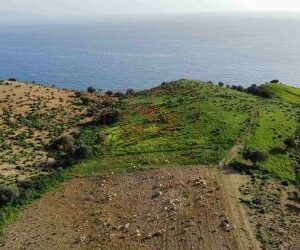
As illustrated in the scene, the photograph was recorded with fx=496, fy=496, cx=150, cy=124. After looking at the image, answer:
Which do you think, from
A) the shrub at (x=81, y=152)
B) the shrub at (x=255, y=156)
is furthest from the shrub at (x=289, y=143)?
the shrub at (x=81, y=152)

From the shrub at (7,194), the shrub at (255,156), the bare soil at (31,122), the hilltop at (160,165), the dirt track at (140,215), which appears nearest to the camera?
the dirt track at (140,215)

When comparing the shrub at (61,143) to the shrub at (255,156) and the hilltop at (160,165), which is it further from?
the shrub at (255,156)

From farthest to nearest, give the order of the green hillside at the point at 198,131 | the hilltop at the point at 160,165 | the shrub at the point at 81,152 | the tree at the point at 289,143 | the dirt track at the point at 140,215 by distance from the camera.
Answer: the tree at the point at 289,143, the shrub at the point at 81,152, the green hillside at the point at 198,131, the hilltop at the point at 160,165, the dirt track at the point at 140,215

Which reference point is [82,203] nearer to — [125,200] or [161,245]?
[125,200]

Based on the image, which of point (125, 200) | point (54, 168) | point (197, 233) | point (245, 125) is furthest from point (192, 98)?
point (197, 233)

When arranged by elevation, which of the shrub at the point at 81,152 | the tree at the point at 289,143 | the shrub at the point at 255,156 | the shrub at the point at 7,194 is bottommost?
the shrub at the point at 81,152

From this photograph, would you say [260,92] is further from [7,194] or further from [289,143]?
[7,194]

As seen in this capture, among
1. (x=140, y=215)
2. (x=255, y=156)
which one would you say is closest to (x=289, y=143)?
(x=255, y=156)
